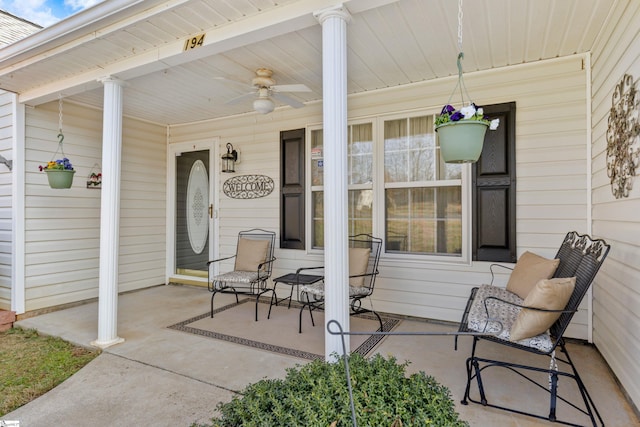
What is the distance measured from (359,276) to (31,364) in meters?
2.82

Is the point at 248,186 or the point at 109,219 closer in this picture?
the point at 109,219

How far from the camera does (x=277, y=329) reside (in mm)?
3465

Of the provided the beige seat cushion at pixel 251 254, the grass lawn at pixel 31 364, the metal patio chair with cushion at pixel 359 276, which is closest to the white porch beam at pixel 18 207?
the grass lawn at pixel 31 364

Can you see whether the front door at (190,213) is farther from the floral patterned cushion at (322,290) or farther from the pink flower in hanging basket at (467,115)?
the pink flower in hanging basket at (467,115)

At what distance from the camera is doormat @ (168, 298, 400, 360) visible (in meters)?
2.99

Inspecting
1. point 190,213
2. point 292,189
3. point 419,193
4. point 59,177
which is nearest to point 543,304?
point 419,193

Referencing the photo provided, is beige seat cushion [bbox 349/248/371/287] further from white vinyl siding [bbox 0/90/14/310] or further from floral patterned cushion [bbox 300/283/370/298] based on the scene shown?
white vinyl siding [bbox 0/90/14/310]

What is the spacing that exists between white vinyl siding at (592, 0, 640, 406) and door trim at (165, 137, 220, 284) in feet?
14.4

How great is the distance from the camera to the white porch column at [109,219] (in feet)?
10.2

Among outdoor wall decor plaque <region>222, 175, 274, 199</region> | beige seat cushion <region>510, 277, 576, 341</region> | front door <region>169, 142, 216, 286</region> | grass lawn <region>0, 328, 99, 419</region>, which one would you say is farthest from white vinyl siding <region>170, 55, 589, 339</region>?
grass lawn <region>0, 328, 99, 419</region>

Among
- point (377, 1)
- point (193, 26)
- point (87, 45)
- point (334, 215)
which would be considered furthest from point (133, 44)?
point (334, 215)

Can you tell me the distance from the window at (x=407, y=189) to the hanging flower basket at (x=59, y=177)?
3.07 m

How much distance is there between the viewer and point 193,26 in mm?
2557

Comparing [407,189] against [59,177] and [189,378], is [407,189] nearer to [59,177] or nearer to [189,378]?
[189,378]
